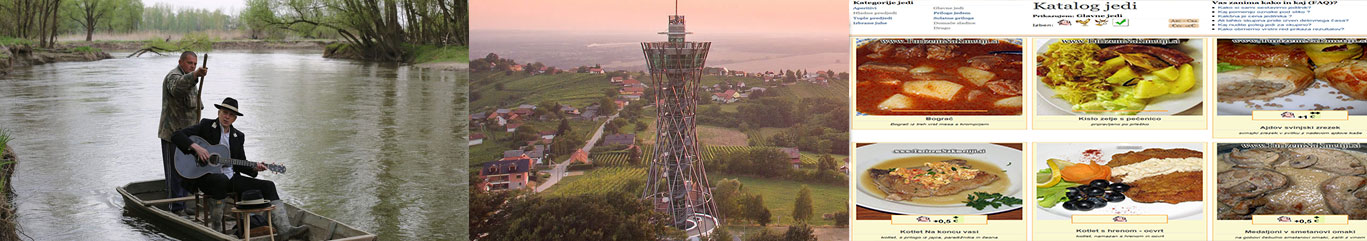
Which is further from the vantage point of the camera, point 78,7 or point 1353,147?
point 78,7

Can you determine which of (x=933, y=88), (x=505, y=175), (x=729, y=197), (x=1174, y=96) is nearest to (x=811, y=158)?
(x=729, y=197)

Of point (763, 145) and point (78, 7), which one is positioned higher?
point (78, 7)

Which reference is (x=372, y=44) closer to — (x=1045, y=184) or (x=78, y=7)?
(x=78, y=7)

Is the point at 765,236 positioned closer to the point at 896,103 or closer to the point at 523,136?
the point at 523,136

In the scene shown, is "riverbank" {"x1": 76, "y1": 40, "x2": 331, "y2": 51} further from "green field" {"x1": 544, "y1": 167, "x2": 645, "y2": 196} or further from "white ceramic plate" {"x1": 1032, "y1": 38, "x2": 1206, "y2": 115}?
"white ceramic plate" {"x1": 1032, "y1": 38, "x2": 1206, "y2": 115}

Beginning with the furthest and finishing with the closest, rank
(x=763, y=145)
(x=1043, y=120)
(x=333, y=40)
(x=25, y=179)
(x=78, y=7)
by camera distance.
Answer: (x=333, y=40)
(x=78, y=7)
(x=25, y=179)
(x=763, y=145)
(x=1043, y=120)

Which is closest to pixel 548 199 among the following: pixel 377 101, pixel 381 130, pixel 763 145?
pixel 763 145

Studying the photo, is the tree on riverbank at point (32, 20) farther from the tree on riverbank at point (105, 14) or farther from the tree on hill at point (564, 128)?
the tree on hill at point (564, 128)
